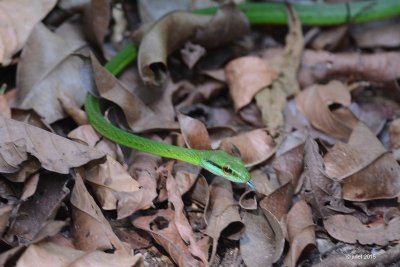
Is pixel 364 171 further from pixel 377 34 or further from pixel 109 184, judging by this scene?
pixel 377 34

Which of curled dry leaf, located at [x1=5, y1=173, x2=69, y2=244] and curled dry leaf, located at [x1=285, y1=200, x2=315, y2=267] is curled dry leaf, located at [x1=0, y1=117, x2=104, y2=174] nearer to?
curled dry leaf, located at [x1=5, y1=173, x2=69, y2=244]

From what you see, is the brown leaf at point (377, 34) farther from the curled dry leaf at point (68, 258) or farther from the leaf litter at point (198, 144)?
the curled dry leaf at point (68, 258)

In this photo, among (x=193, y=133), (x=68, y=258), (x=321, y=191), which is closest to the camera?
(x=68, y=258)

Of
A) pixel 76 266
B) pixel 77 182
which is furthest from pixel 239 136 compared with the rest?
pixel 76 266

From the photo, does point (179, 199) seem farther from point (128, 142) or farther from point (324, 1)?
point (324, 1)

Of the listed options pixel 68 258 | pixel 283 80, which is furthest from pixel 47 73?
pixel 283 80

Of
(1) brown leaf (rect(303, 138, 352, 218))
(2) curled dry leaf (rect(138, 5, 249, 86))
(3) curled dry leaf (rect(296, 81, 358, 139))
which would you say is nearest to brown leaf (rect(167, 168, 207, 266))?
(1) brown leaf (rect(303, 138, 352, 218))

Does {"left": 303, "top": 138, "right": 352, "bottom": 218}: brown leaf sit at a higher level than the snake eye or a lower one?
lower
